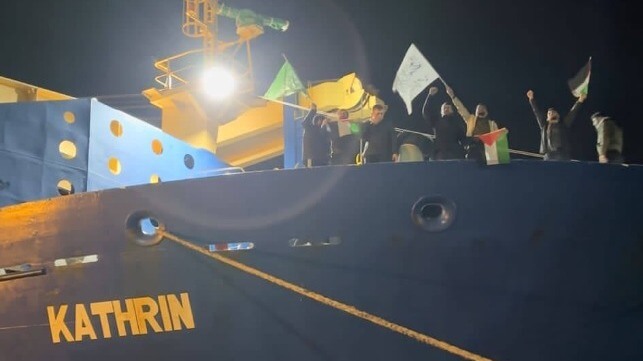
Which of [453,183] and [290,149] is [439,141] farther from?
[290,149]

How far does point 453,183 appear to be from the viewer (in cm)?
755

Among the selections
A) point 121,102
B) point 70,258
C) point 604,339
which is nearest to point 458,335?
point 604,339

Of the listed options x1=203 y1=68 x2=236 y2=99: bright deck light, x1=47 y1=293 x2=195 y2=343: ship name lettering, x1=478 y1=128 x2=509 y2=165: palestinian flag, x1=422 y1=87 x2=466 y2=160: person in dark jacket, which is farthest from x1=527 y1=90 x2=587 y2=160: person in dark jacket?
x1=203 y1=68 x2=236 y2=99: bright deck light

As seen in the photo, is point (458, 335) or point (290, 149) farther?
point (290, 149)

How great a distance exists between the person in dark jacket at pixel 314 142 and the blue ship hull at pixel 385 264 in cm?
127

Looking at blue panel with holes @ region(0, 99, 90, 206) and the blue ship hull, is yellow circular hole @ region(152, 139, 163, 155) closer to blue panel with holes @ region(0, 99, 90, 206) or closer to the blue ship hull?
blue panel with holes @ region(0, 99, 90, 206)

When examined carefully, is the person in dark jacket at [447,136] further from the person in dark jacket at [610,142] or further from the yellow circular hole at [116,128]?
the yellow circular hole at [116,128]

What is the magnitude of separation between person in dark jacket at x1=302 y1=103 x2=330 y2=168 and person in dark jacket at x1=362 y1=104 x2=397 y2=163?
2.24 feet

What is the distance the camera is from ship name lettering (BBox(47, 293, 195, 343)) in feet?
25.9

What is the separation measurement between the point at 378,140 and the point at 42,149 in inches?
197

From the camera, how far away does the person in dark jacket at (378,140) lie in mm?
8719

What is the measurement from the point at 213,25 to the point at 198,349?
7.80m

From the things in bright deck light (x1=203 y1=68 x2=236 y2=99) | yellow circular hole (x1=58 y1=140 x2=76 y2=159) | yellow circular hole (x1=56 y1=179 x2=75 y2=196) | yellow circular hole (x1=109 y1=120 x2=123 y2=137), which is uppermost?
bright deck light (x1=203 y1=68 x2=236 y2=99)

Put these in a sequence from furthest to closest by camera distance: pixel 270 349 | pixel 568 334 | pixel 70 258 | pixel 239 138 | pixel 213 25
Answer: pixel 239 138 < pixel 213 25 < pixel 70 258 < pixel 270 349 < pixel 568 334
